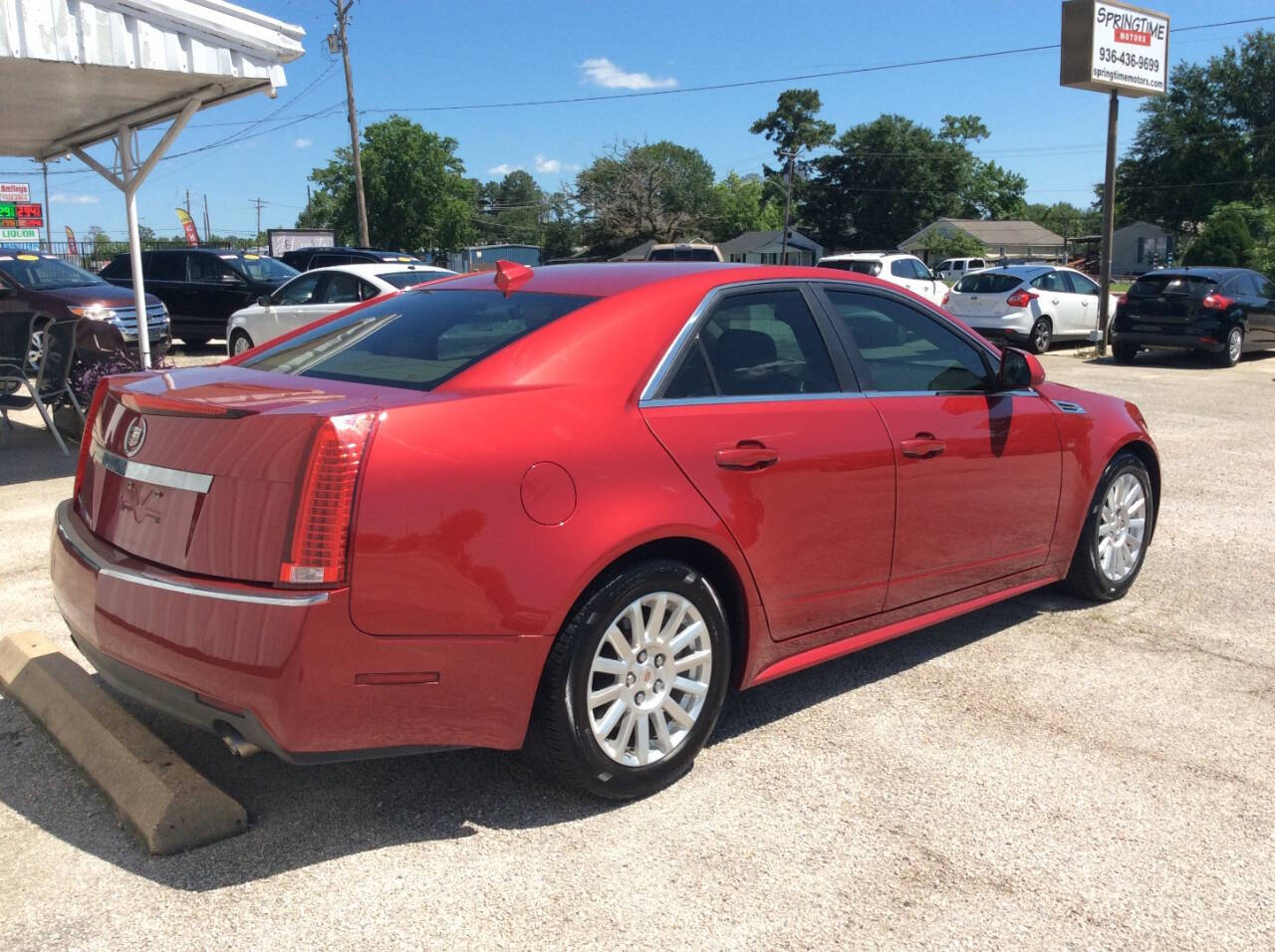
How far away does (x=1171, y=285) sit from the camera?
674 inches

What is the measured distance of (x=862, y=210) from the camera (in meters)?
103

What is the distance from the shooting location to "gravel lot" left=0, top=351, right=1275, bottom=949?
9.00ft

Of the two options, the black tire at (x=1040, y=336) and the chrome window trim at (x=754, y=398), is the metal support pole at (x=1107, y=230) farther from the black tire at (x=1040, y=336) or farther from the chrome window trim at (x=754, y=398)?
the chrome window trim at (x=754, y=398)

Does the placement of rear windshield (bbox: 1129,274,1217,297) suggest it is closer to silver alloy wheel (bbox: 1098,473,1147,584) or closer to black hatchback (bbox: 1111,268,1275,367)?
black hatchback (bbox: 1111,268,1275,367)

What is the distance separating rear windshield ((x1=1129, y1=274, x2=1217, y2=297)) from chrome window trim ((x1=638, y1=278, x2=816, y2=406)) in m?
15.2

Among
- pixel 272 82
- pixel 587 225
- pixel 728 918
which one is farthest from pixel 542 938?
pixel 587 225

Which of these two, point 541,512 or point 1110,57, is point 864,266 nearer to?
point 1110,57

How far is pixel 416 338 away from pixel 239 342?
12.3 meters

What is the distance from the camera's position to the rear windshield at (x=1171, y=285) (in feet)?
55.7

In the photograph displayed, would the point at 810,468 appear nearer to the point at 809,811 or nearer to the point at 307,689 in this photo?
the point at 809,811

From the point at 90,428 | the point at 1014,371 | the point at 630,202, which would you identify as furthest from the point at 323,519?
the point at 630,202

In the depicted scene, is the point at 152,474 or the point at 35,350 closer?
the point at 152,474

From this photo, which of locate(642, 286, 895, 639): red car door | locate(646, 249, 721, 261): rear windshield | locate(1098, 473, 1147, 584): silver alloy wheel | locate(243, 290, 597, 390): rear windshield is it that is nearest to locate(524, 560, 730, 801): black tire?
locate(642, 286, 895, 639): red car door

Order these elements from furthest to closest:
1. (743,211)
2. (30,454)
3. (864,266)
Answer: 1. (743,211)
2. (864,266)
3. (30,454)
